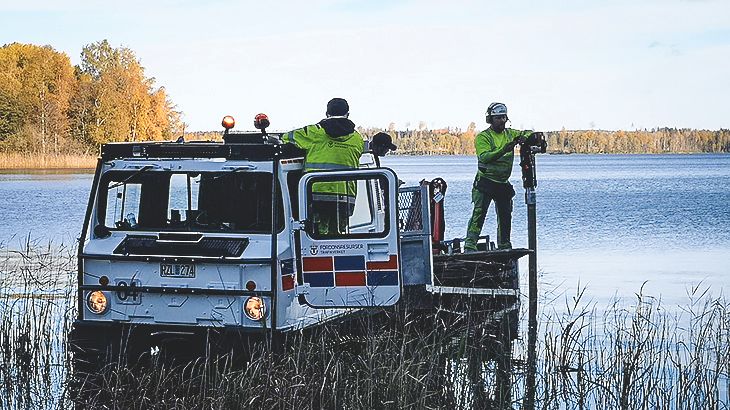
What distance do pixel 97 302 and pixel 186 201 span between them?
1.06 metres

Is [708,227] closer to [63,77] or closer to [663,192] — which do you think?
[663,192]

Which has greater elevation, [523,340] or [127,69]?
[127,69]

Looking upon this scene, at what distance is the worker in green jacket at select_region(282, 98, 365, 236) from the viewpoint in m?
10.4

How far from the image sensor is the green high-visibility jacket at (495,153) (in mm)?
14266

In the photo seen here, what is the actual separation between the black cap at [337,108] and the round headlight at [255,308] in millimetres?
2000

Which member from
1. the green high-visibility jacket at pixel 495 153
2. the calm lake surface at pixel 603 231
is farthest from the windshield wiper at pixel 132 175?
the calm lake surface at pixel 603 231

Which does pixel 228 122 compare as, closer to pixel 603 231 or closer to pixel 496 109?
pixel 496 109

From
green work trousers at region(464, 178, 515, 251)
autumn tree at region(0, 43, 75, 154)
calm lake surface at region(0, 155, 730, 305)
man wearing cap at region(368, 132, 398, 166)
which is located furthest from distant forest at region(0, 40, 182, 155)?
man wearing cap at region(368, 132, 398, 166)

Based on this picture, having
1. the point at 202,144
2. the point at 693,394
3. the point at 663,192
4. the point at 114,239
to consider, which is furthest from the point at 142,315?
the point at 663,192

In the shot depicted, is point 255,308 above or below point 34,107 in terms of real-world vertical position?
below

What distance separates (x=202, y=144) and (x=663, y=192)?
51.9 m

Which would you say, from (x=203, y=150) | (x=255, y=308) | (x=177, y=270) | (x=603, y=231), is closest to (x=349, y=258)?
(x=255, y=308)

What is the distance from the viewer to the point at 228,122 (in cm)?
1089

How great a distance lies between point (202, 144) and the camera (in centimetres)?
1020
